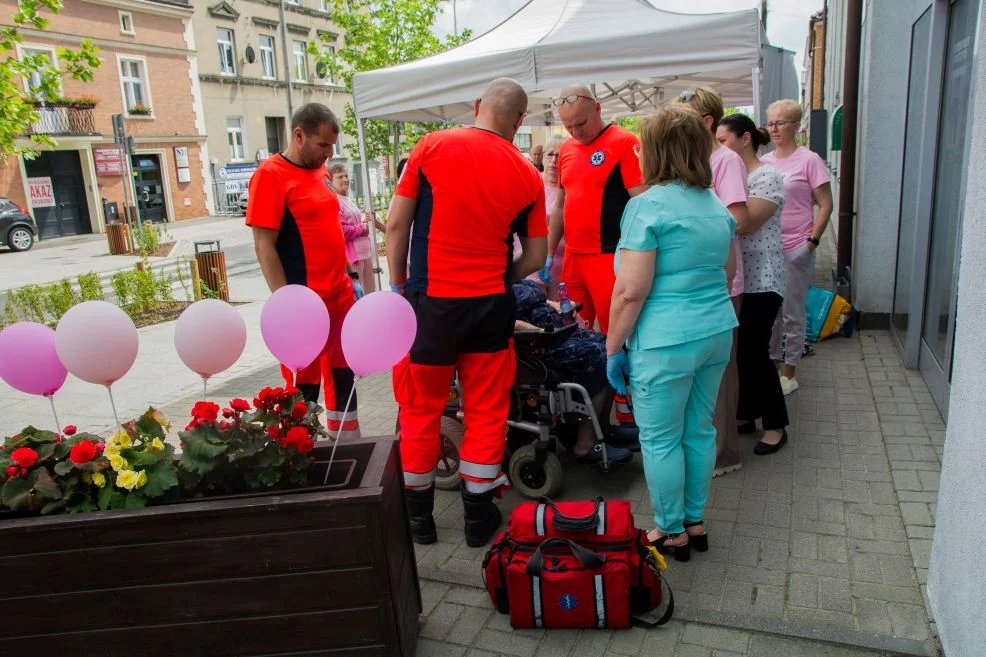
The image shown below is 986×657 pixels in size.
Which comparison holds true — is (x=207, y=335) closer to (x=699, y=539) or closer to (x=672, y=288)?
(x=672, y=288)

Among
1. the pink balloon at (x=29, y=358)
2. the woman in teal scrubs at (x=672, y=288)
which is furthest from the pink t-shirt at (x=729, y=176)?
the pink balloon at (x=29, y=358)

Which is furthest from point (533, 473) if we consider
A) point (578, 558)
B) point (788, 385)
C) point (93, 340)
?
point (788, 385)

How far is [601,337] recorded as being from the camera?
4.24m

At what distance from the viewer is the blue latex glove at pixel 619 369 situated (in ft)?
10.1

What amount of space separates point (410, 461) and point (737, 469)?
6.15 feet

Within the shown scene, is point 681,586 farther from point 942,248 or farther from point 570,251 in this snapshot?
point 942,248

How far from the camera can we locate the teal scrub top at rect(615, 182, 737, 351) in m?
2.75

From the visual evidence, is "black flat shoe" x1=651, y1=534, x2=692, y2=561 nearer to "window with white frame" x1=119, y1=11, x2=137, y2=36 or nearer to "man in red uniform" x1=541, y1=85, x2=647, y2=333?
"man in red uniform" x1=541, y1=85, x2=647, y2=333

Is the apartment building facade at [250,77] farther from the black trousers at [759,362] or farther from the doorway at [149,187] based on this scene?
the black trousers at [759,362]

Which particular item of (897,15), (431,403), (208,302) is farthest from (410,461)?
(897,15)

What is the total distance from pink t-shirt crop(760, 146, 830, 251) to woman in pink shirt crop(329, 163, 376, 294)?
3.29 metres

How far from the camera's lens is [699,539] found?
3.21 metres

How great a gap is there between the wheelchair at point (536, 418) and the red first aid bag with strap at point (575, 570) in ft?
3.05

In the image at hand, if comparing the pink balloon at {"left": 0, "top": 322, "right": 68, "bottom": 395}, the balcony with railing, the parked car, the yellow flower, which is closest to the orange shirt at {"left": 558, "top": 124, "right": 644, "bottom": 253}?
the pink balloon at {"left": 0, "top": 322, "right": 68, "bottom": 395}
